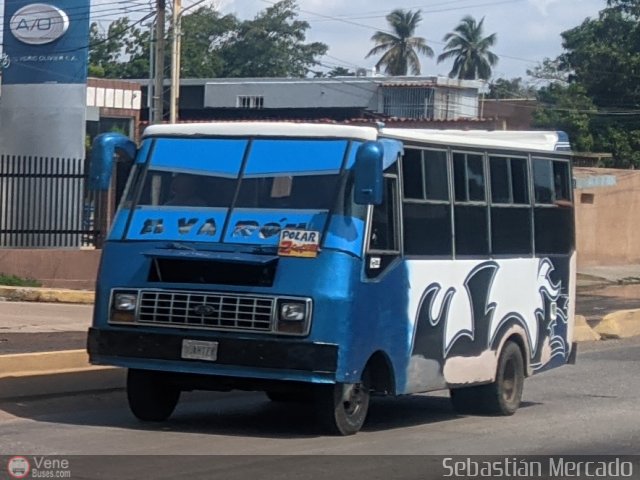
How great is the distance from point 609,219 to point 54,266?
1887 cm

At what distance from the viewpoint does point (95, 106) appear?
40.4m

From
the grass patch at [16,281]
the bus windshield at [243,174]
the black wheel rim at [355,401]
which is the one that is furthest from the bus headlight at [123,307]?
the grass patch at [16,281]

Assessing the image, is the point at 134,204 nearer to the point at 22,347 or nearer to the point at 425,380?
the point at 425,380

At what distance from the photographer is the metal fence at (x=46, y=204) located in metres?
23.9

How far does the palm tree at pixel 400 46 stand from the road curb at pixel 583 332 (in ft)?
225

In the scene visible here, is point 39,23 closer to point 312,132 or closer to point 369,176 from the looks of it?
point 312,132

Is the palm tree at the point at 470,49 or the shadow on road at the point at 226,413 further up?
the palm tree at the point at 470,49

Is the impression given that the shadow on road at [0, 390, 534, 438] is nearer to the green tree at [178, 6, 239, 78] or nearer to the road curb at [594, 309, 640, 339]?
the road curb at [594, 309, 640, 339]

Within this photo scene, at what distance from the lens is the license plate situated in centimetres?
1012

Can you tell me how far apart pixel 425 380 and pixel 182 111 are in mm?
40553

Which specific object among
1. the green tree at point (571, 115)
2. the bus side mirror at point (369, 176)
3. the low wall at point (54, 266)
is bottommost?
the low wall at point (54, 266)

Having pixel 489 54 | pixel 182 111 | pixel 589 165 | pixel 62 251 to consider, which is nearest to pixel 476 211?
pixel 62 251

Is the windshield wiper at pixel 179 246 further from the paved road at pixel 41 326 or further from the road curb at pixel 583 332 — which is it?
the road curb at pixel 583 332

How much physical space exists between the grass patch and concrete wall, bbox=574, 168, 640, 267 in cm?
1643
